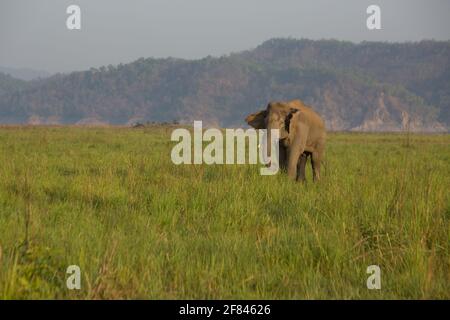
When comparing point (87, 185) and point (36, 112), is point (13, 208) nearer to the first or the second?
point (87, 185)

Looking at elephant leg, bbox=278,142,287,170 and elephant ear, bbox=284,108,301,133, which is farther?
elephant leg, bbox=278,142,287,170

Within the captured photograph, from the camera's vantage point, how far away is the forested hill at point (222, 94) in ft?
499

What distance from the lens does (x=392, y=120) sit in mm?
145000

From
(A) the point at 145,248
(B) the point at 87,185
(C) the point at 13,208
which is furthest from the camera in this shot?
(B) the point at 87,185

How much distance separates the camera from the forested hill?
152000 mm

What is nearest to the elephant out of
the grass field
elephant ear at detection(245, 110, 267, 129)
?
elephant ear at detection(245, 110, 267, 129)

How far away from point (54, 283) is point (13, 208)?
2796 millimetres

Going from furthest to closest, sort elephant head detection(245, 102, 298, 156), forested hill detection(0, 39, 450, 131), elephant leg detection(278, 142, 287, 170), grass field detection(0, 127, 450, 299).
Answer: forested hill detection(0, 39, 450, 131), elephant leg detection(278, 142, 287, 170), elephant head detection(245, 102, 298, 156), grass field detection(0, 127, 450, 299)

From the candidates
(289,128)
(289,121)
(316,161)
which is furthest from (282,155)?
(316,161)

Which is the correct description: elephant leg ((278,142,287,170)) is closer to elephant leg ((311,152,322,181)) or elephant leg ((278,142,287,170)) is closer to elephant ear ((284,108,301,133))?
elephant ear ((284,108,301,133))

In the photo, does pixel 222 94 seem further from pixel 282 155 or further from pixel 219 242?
pixel 219 242

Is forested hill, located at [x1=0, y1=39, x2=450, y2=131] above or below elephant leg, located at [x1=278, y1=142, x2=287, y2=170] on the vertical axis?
above
